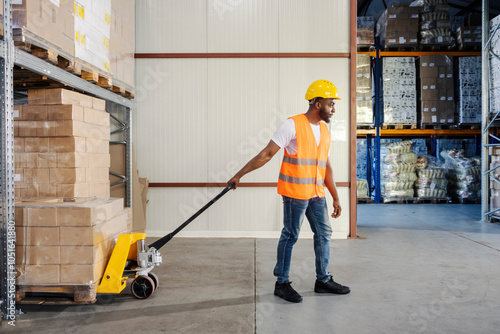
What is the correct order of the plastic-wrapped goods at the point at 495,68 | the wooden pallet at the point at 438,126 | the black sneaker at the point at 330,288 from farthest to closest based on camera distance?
the wooden pallet at the point at 438,126
the plastic-wrapped goods at the point at 495,68
the black sneaker at the point at 330,288

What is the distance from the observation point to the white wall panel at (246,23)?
23.2ft

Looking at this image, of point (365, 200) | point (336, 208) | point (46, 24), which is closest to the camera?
point (46, 24)

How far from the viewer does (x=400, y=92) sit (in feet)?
37.9

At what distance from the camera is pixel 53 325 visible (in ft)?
11.0

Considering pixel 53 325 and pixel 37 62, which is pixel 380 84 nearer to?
pixel 37 62

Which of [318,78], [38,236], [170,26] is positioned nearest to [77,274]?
[38,236]

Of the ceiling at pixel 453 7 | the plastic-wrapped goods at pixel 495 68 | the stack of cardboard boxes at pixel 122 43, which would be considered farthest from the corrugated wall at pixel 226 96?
the ceiling at pixel 453 7

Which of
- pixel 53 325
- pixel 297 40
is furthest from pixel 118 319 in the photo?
pixel 297 40

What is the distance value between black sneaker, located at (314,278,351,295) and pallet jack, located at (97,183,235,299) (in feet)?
4.44

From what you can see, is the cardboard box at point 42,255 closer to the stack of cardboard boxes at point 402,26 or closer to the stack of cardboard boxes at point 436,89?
the stack of cardboard boxes at point 436,89

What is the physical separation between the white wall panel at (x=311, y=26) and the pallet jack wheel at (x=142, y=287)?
182 inches

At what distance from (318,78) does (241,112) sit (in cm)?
141

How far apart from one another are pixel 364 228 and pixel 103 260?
549 centimetres

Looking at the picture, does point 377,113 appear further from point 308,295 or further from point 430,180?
point 308,295
